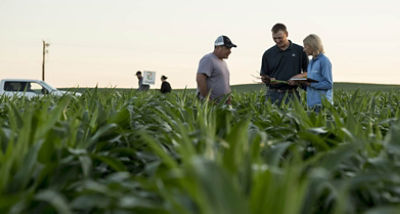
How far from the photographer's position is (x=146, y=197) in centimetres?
145

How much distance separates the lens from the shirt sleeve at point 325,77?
5332 millimetres

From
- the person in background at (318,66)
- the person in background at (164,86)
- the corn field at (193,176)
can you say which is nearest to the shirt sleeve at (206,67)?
the person in background at (318,66)

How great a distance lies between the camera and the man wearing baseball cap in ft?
19.1

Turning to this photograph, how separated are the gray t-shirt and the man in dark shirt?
768mm

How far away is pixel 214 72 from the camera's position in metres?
5.91

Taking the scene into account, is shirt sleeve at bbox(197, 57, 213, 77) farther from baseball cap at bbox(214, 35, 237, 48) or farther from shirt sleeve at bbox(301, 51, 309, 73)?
shirt sleeve at bbox(301, 51, 309, 73)

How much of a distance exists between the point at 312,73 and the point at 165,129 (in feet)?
10.3

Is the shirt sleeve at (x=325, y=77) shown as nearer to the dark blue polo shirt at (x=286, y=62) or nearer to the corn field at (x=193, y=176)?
the dark blue polo shirt at (x=286, y=62)

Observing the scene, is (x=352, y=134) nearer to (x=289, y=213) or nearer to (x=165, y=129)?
(x=165, y=129)

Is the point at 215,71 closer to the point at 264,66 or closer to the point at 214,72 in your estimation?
the point at 214,72

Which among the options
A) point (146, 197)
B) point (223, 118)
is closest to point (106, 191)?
point (146, 197)

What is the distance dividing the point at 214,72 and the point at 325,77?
1.35 m

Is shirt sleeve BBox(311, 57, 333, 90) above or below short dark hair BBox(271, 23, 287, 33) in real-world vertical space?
below

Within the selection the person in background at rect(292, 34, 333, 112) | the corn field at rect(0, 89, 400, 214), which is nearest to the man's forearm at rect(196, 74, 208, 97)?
the person in background at rect(292, 34, 333, 112)
